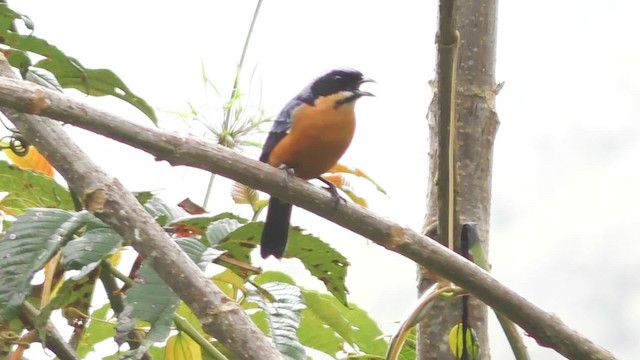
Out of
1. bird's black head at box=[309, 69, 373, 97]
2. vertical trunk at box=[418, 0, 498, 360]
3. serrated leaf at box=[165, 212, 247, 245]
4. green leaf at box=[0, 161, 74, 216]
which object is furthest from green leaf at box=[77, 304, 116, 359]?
bird's black head at box=[309, 69, 373, 97]

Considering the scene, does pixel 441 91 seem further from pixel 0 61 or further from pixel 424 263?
pixel 0 61

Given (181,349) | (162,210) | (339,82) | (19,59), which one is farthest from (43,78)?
(339,82)

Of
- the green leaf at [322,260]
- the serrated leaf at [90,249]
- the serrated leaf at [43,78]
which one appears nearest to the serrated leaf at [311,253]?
the green leaf at [322,260]

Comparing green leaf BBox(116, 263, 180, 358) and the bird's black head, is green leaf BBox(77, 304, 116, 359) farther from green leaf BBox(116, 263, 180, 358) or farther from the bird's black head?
the bird's black head

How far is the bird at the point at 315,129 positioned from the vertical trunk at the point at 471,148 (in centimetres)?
26

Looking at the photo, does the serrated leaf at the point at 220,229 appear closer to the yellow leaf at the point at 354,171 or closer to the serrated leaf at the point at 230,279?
the serrated leaf at the point at 230,279

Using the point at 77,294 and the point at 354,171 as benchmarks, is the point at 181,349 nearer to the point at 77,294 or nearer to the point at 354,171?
the point at 77,294

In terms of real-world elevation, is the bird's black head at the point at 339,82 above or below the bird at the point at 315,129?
above

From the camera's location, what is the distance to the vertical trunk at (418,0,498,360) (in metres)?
0.92

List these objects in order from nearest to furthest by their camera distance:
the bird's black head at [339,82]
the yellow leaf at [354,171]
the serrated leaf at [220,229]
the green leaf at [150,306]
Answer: the green leaf at [150,306]
the serrated leaf at [220,229]
the yellow leaf at [354,171]
the bird's black head at [339,82]

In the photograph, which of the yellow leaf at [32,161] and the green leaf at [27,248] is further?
the yellow leaf at [32,161]

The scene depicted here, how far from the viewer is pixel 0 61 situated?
2.48ft

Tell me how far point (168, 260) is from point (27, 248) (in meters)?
0.21

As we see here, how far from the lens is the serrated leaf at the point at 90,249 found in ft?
2.47
